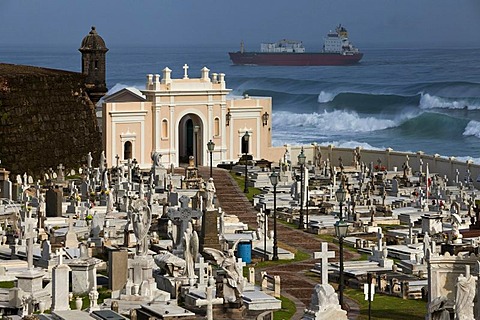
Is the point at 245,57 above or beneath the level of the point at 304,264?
above

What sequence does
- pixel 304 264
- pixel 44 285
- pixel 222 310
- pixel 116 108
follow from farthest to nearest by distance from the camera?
pixel 116 108 → pixel 304 264 → pixel 44 285 → pixel 222 310

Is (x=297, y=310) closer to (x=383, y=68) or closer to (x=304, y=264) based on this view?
(x=304, y=264)

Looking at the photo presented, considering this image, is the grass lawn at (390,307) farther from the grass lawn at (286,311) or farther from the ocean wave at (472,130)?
the ocean wave at (472,130)

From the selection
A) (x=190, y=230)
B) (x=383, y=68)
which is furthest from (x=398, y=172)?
(x=383, y=68)

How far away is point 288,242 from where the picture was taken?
43.5 m

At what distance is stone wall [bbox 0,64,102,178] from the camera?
195ft

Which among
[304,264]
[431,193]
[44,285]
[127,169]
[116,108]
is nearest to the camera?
[44,285]

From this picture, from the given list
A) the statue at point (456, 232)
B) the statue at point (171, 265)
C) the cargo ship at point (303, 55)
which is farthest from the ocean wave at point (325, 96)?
the statue at point (171, 265)

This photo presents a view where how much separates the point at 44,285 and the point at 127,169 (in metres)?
23.5

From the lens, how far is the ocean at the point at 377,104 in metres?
106

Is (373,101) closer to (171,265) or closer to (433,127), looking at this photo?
(433,127)

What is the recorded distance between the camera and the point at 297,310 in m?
33.0

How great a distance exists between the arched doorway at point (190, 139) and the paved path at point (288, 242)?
259 cm

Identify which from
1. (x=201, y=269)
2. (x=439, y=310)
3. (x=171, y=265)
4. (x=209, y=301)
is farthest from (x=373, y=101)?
(x=439, y=310)
